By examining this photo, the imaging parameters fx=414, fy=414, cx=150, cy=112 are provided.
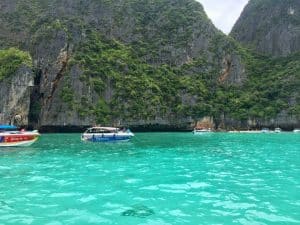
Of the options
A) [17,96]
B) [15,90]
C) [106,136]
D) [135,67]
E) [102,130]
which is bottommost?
[106,136]

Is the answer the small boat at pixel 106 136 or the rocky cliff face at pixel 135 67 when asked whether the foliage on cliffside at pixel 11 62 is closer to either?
the rocky cliff face at pixel 135 67

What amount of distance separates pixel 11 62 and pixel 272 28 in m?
84.2

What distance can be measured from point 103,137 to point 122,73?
136ft

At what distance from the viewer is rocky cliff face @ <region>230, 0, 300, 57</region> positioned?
4838 inches

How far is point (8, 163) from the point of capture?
2534 centimetres

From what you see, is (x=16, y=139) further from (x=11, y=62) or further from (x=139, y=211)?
(x=11, y=62)

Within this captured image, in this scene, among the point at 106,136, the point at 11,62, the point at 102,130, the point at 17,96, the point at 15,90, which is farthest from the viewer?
the point at 11,62

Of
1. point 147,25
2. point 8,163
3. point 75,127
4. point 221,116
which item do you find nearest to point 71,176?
point 8,163

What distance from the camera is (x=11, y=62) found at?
255 ft

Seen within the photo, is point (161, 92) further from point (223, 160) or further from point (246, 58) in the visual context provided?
point (223, 160)

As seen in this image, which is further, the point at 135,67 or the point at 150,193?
the point at 135,67

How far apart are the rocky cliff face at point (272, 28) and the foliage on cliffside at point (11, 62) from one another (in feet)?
251

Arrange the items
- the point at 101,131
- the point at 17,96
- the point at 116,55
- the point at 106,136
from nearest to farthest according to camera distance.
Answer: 1. the point at 106,136
2. the point at 101,131
3. the point at 17,96
4. the point at 116,55

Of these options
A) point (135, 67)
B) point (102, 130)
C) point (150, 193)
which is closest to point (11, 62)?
point (135, 67)
